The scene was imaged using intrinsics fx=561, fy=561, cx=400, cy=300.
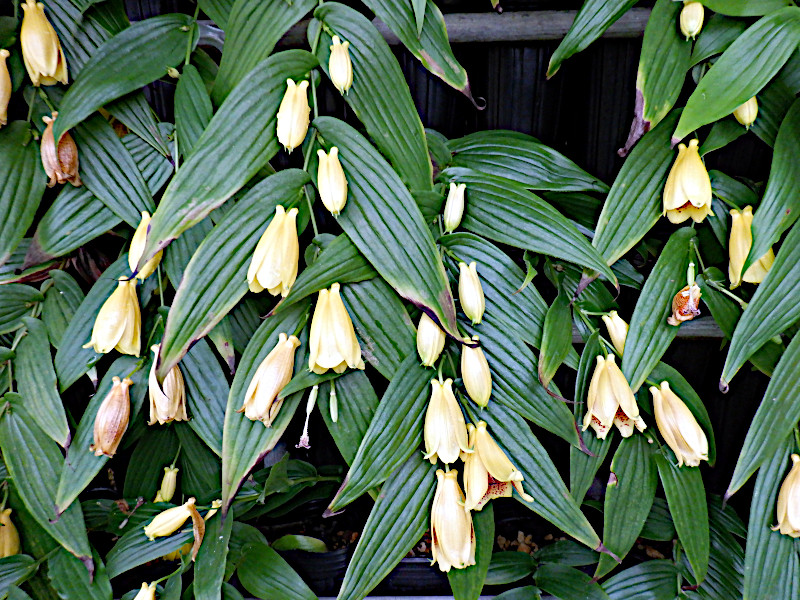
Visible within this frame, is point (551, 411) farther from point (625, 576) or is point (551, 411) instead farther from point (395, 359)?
→ point (625, 576)

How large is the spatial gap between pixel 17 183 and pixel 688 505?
1032 millimetres

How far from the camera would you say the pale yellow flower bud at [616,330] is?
0.77m

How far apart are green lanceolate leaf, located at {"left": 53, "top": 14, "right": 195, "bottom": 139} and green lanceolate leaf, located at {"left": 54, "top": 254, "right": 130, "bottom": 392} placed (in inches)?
7.7

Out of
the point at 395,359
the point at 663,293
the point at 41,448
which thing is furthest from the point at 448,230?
the point at 41,448

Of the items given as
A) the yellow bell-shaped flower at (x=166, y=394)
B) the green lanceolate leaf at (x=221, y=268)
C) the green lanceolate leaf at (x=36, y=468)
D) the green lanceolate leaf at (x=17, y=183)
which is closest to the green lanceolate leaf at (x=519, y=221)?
the green lanceolate leaf at (x=221, y=268)

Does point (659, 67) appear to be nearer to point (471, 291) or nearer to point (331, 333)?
point (471, 291)

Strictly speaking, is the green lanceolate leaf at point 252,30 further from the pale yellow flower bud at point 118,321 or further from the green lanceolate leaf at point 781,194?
the green lanceolate leaf at point 781,194

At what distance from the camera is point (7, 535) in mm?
864

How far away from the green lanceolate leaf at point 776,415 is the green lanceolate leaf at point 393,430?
1.32 feet

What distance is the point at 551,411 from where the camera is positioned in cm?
73

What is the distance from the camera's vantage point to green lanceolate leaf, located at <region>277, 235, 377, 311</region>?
25.3 inches

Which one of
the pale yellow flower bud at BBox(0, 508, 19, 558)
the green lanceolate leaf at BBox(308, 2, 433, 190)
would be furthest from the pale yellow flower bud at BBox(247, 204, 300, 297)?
the pale yellow flower bud at BBox(0, 508, 19, 558)

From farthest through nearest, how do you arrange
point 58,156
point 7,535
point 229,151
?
point 7,535 < point 58,156 < point 229,151

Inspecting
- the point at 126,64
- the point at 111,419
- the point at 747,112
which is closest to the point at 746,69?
the point at 747,112
